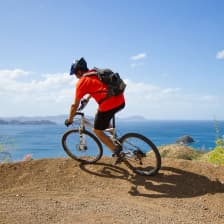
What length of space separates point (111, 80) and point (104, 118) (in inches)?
32.2

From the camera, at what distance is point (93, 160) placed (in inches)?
296

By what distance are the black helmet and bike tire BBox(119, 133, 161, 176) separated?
162 centimetres

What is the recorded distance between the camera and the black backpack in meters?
6.28

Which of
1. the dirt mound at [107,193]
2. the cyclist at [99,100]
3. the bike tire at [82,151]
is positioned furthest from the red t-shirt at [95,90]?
the dirt mound at [107,193]

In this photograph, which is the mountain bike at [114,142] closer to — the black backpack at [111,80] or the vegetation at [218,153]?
the black backpack at [111,80]

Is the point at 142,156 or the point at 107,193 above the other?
the point at 142,156

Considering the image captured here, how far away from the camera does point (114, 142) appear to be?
6.86 m

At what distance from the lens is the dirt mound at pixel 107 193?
491cm

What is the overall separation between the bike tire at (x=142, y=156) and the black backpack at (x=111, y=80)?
38.8 inches

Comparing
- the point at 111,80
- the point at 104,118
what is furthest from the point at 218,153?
the point at 111,80

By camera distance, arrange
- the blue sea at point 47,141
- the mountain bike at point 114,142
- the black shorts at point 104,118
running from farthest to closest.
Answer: the blue sea at point 47,141 < the mountain bike at point 114,142 < the black shorts at point 104,118

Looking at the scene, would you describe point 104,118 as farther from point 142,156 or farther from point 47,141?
point 47,141

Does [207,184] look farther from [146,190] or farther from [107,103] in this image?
[107,103]

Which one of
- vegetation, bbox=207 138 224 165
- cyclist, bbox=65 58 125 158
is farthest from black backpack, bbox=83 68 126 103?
vegetation, bbox=207 138 224 165
